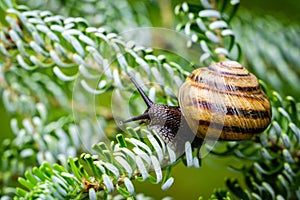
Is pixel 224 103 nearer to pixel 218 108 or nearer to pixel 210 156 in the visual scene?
pixel 218 108

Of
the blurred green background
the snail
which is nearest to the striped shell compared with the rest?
the snail

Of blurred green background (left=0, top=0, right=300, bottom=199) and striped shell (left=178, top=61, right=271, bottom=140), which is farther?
blurred green background (left=0, top=0, right=300, bottom=199)

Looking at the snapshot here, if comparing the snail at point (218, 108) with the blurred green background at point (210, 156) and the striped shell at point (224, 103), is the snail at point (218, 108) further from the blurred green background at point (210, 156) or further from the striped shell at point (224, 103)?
the blurred green background at point (210, 156)

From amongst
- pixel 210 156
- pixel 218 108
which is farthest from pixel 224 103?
pixel 210 156

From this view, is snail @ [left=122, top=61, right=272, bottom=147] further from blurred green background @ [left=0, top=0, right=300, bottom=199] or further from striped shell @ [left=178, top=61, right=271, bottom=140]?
blurred green background @ [left=0, top=0, right=300, bottom=199]

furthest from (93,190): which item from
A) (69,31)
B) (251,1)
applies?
(251,1)

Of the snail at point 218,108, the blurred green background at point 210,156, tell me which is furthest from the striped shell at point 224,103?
the blurred green background at point 210,156
